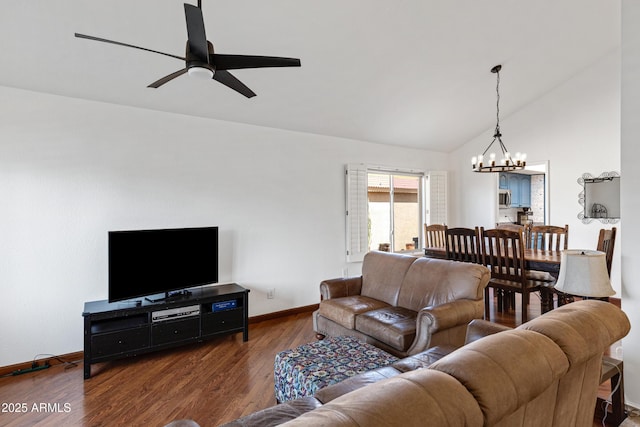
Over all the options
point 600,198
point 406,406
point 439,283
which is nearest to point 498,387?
point 406,406

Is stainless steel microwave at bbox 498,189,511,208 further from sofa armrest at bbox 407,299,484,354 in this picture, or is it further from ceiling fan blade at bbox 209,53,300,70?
ceiling fan blade at bbox 209,53,300,70

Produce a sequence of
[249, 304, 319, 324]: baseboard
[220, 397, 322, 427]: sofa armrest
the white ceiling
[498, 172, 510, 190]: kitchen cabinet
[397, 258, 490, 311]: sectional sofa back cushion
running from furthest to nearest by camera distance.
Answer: [498, 172, 510, 190]: kitchen cabinet → [249, 304, 319, 324]: baseboard → [397, 258, 490, 311]: sectional sofa back cushion → the white ceiling → [220, 397, 322, 427]: sofa armrest

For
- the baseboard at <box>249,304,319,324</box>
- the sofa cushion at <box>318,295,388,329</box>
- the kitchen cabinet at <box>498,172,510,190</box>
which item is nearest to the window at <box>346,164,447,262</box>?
the baseboard at <box>249,304,319,324</box>

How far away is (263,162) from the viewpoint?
4.16m

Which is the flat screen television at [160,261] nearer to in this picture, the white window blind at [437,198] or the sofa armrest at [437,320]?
the sofa armrest at [437,320]

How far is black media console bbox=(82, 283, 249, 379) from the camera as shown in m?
2.83

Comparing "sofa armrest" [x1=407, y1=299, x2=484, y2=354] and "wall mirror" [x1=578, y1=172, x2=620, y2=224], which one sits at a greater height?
"wall mirror" [x1=578, y1=172, x2=620, y2=224]

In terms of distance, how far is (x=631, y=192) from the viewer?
6.76 feet

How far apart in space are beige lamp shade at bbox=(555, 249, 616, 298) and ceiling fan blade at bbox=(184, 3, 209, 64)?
247 cm

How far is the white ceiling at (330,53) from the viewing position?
2.46 meters

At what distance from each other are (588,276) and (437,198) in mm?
4030

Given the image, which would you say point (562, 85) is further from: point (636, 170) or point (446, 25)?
point (636, 170)

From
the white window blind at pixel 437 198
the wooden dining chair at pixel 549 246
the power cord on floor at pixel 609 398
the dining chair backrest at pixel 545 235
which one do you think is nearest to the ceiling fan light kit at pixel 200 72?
the power cord on floor at pixel 609 398

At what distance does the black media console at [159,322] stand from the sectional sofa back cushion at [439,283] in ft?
5.58
